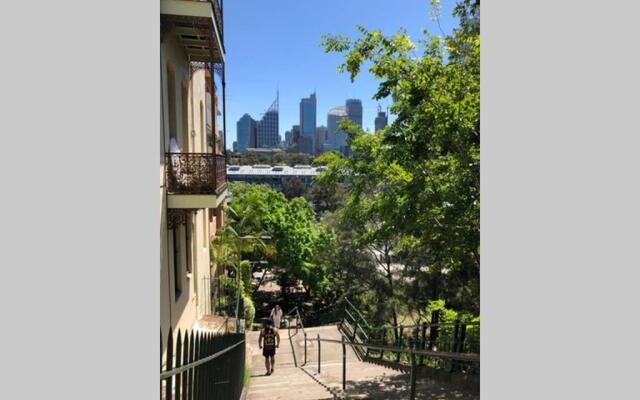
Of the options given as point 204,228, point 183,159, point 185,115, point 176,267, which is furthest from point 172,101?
point 204,228

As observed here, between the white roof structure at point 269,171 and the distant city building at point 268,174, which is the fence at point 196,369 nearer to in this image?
the white roof structure at point 269,171

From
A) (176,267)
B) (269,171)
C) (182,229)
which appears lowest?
(176,267)

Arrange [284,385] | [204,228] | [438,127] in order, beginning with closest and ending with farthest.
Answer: [438,127] < [284,385] < [204,228]

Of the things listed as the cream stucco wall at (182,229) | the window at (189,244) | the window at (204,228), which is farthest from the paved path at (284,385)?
the window at (204,228)

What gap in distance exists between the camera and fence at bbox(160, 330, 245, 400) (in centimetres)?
259

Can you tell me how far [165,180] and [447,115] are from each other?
4769mm

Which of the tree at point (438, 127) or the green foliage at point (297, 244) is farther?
the green foliage at point (297, 244)

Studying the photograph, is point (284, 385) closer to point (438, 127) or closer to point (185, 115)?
point (438, 127)

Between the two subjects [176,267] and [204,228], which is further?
[204,228]

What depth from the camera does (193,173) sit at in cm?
761

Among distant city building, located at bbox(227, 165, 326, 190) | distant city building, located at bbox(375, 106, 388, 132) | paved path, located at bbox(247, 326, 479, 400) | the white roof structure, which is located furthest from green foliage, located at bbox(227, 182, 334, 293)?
distant city building, located at bbox(227, 165, 326, 190)

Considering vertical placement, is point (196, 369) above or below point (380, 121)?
below

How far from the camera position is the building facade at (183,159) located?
7234 millimetres

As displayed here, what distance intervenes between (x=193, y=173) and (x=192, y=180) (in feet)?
0.42
